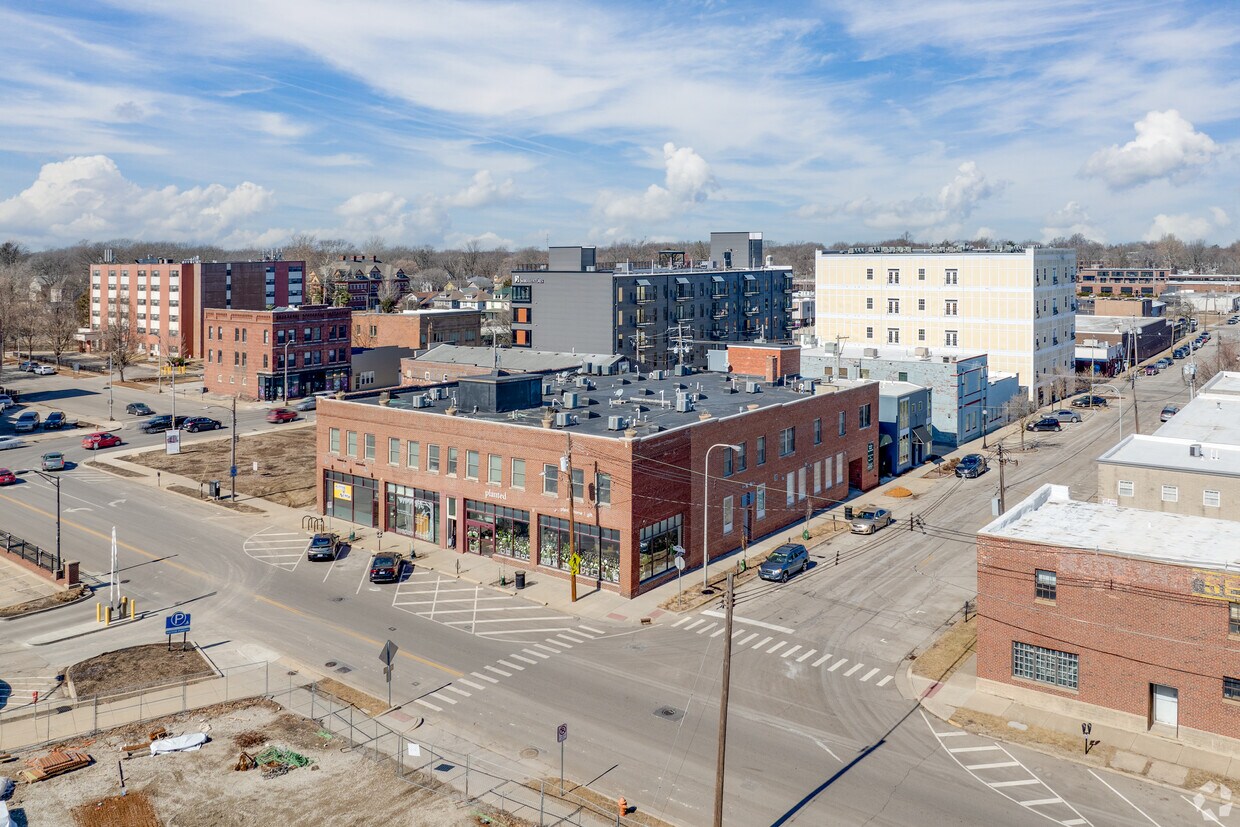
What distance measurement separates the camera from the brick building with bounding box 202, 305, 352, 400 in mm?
Result: 111625

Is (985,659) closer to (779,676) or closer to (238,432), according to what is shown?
(779,676)

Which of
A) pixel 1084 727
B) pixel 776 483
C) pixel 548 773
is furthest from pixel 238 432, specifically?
pixel 1084 727

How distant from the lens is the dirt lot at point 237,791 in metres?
25.7

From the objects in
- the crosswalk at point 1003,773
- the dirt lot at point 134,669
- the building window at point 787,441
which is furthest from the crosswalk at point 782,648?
the dirt lot at point 134,669

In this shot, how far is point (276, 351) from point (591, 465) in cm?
7823

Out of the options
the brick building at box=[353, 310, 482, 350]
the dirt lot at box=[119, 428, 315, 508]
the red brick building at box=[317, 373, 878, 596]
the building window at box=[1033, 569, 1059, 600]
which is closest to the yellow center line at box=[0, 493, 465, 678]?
the red brick building at box=[317, 373, 878, 596]

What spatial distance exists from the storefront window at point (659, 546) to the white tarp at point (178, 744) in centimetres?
2193

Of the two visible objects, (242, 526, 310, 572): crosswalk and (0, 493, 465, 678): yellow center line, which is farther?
(242, 526, 310, 572): crosswalk

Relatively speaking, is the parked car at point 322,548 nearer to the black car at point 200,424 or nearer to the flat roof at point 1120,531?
the flat roof at point 1120,531

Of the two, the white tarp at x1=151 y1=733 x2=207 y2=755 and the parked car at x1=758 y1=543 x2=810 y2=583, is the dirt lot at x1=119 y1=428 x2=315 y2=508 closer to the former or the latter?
the parked car at x1=758 y1=543 x2=810 y2=583

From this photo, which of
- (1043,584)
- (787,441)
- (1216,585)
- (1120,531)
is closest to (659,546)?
(787,441)

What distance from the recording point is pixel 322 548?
51.3 metres

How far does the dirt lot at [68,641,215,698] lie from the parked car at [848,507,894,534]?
37.1m

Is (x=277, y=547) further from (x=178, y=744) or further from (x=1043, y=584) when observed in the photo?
(x=1043, y=584)
